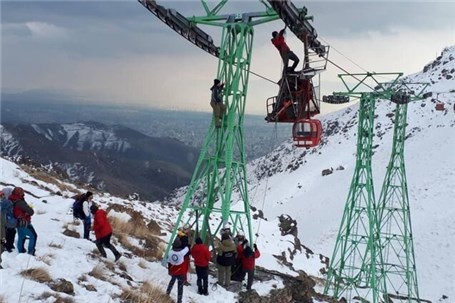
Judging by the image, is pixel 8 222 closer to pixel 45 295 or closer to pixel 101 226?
pixel 101 226

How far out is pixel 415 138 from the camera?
5806 cm

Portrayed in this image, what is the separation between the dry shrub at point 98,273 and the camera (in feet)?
35.6

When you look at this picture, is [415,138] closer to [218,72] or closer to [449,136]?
[449,136]

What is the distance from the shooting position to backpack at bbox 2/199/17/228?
431 inches

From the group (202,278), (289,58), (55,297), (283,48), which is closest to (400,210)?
(289,58)

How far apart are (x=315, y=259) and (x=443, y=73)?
5311 cm

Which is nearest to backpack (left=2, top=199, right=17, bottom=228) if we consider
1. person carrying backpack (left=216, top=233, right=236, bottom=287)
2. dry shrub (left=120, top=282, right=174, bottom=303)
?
dry shrub (left=120, top=282, right=174, bottom=303)

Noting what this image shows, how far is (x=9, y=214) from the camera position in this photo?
434 inches

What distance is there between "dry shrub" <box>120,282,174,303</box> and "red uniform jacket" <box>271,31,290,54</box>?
7837 mm

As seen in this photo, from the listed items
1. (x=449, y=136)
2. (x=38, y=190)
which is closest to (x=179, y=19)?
(x=38, y=190)

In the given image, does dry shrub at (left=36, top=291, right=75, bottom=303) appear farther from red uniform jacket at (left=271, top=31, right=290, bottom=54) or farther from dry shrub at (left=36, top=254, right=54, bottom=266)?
red uniform jacket at (left=271, top=31, right=290, bottom=54)

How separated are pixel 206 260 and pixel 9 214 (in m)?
5.09

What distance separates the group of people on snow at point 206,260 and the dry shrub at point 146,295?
312 millimetres

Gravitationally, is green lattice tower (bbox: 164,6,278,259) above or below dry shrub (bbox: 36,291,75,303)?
above
